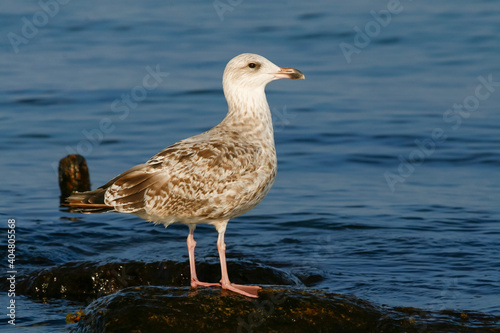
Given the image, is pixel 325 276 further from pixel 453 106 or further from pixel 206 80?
pixel 206 80

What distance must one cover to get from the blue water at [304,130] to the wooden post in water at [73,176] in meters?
0.26

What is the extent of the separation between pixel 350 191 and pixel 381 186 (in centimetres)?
62

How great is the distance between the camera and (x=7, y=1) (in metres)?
25.9

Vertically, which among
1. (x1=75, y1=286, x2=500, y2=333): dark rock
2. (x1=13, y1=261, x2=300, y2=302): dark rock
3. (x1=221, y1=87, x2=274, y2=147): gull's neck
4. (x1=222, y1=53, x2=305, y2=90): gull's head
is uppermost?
(x1=222, y1=53, x2=305, y2=90): gull's head
